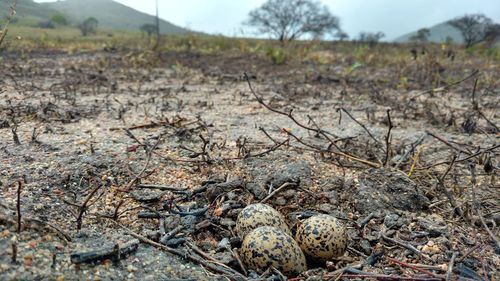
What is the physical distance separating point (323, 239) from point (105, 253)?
1.00 metres

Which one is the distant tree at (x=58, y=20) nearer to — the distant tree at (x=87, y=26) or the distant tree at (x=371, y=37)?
the distant tree at (x=87, y=26)

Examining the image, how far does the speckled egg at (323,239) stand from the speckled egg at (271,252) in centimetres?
10

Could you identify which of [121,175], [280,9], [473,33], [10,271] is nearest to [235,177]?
[121,175]

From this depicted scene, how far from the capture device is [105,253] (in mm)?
1843

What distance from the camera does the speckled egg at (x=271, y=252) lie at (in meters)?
1.97

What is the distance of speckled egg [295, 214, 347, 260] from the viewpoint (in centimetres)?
212

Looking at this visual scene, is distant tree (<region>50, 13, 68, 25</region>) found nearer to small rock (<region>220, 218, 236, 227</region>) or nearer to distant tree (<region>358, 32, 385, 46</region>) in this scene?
distant tree (<region>358, 32, 385, 46</region>)

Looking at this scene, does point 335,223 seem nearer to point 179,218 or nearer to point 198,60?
point 179,218

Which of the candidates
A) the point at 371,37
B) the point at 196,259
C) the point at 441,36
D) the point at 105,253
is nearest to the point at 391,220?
the point at 196,259

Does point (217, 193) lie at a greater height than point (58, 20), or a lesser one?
lesser

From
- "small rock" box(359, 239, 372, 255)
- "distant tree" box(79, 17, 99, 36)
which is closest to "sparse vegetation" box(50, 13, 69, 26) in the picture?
"distant tree" box(79, 17, 99, 36)

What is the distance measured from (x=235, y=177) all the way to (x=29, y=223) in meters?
1.27

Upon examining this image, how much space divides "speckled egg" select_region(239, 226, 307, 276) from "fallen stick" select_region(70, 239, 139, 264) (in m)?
0.51

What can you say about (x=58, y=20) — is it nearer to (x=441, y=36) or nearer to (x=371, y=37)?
(x=371, y=37)
